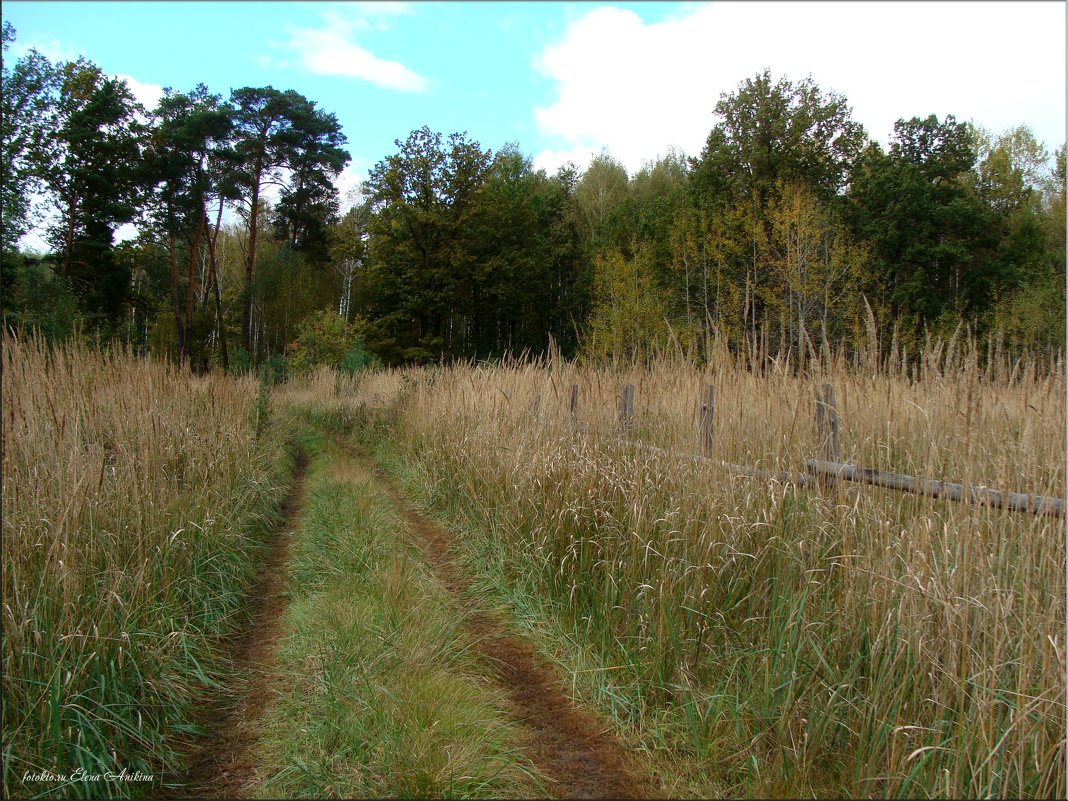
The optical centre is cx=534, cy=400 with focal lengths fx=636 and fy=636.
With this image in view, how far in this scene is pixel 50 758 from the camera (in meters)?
2.62

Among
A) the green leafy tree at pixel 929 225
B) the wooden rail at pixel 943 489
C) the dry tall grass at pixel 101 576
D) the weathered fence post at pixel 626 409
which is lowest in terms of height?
the dry tall grass at pixel 101 576

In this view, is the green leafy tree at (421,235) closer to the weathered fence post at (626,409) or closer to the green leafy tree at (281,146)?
the green leafy tree at (281,146)

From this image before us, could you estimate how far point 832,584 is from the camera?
10.2ft

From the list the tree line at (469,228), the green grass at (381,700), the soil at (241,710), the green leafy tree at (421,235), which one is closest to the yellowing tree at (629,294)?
the tree line at (469,228)

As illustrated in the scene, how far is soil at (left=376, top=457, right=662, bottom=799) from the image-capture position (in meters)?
2.80

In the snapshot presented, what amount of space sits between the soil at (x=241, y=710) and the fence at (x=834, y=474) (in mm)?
2829

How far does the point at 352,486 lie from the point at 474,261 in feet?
89.9

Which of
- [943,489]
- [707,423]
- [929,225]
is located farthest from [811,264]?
[943,489]

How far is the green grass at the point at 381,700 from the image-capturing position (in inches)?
106

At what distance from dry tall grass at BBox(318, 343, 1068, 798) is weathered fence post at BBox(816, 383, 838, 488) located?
0.25 feet

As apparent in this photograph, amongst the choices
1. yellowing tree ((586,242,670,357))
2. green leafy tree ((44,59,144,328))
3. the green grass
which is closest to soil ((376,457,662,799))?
the green grass

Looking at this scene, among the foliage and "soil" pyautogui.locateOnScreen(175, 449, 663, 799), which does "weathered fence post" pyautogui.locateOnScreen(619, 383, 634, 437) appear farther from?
the foliage

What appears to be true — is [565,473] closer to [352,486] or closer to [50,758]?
[50,758]

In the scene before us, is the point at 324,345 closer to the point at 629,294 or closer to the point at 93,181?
the point at 93,181
